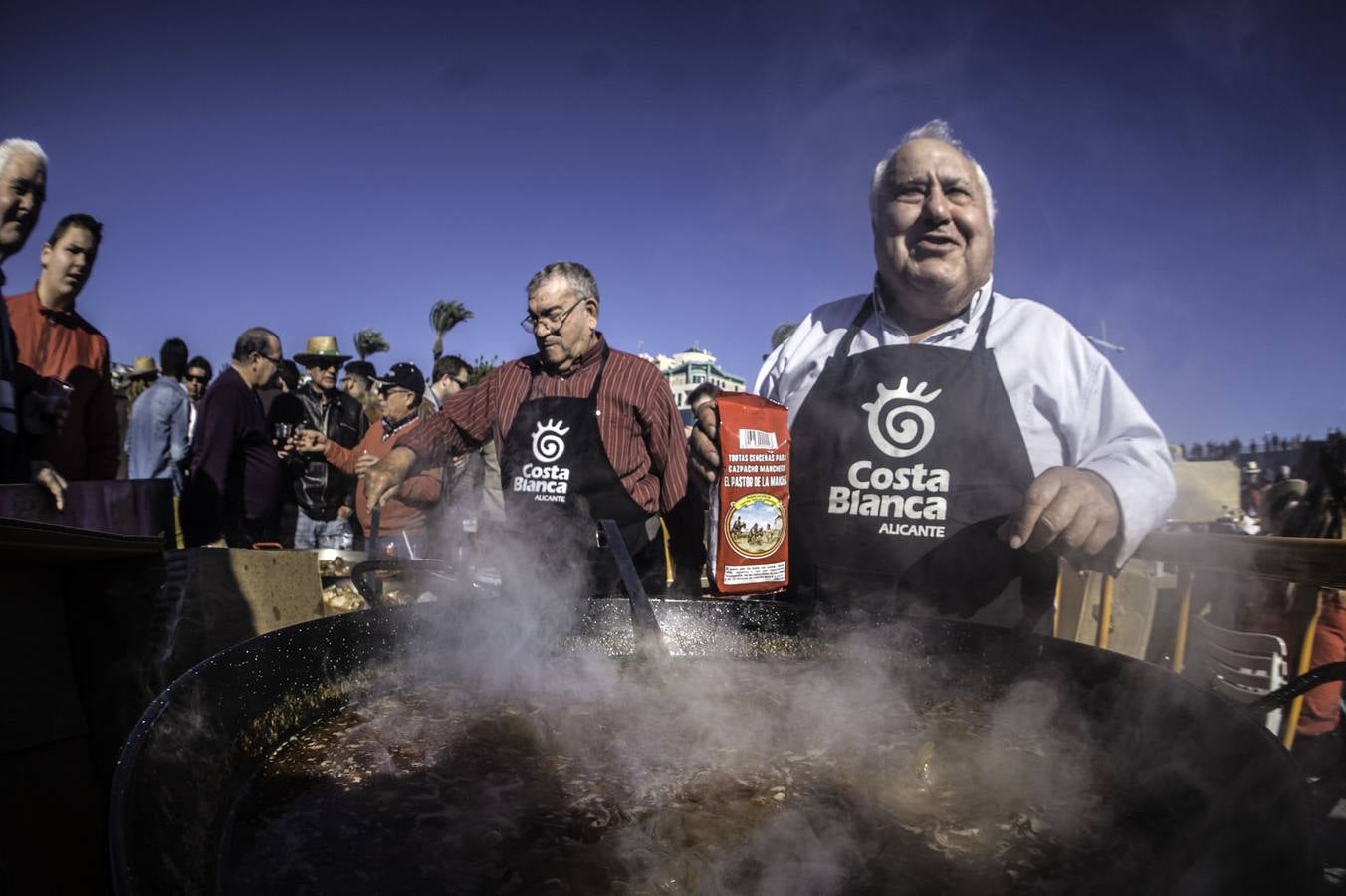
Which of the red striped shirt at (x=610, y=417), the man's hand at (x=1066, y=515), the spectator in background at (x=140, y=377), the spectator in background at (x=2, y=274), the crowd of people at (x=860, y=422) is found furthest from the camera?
the spectator in background at (x=140, y=377)

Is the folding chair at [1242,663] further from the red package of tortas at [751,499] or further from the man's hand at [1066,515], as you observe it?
the red package of tortas at [751,499]

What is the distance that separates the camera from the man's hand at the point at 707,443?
2.14 metres

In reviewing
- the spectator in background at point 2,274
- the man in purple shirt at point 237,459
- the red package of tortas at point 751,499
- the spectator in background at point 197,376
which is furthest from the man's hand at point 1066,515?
the spectator in background at point 197,376

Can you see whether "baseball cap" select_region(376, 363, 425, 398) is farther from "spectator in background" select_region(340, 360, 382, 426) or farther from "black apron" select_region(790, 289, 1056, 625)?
"black apron" select_region(790, 289, 1056, 625)

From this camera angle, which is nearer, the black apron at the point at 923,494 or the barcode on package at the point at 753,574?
the black apron at the point at 923,494

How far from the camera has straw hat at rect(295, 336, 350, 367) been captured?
668 cm

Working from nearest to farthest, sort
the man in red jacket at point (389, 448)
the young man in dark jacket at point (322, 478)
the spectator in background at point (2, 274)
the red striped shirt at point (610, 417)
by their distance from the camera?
the spectator in background at point (2, 274) → the red striped shirt at point (610, 417) → the man in red jacket at point (389, 448) → the young man in dark jacket at point (322, 478)

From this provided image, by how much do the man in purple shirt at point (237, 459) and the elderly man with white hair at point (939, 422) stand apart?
3867 mm

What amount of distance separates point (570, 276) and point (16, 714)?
251cm

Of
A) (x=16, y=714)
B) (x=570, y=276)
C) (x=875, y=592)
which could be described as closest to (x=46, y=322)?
(x=570, y=276)

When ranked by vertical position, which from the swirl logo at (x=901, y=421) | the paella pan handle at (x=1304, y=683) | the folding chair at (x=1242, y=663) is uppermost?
the swirl logo at (x=901, y=421)

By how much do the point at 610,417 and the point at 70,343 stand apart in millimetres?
2549

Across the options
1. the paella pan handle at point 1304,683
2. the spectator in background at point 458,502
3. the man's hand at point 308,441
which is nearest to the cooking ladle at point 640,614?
the paella pan handle at point 1304,683

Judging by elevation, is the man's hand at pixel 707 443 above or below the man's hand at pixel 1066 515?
above
